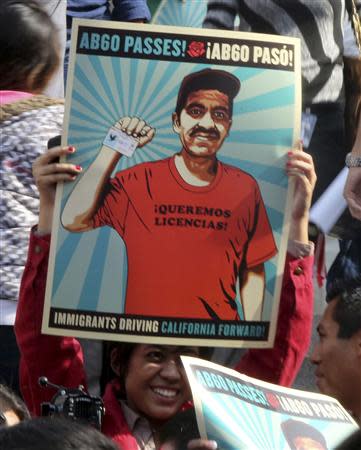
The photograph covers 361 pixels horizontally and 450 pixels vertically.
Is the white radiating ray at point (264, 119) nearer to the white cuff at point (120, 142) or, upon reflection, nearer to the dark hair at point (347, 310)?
the white cuff at point (120, 142)

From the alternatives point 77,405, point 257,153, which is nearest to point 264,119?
point 257,153

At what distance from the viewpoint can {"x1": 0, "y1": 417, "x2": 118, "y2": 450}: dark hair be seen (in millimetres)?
2402

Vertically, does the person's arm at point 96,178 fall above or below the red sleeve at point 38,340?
above

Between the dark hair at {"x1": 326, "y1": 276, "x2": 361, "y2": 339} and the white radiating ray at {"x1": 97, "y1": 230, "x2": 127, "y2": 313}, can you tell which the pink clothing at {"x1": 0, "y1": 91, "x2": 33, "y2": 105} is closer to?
the white radiating ray at {"x1": 97, "y1": 230, "x2": 127, "y2": 313}

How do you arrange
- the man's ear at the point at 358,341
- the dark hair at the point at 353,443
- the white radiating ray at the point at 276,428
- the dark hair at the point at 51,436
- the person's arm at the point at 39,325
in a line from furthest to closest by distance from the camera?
the man's ear at the point at 358,341 → the person's arm at the point at 39,325 → the white radiating ray at the point at 276,428 → the dark hair at the point at 51,436 → the dark hair at the point at 353,443

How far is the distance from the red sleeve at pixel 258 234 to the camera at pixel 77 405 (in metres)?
0.57

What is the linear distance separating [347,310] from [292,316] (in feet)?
0.97

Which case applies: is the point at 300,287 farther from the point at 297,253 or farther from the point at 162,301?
the point at 162,301

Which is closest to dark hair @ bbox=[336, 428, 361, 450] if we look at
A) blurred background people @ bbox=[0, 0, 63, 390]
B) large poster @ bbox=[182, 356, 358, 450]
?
large poster @ bbox=[182, 356, 358, 450]

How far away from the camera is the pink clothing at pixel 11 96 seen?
14.5ft

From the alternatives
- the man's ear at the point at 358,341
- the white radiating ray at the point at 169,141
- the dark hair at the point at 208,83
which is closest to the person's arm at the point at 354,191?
the man's ear at the point at 358,341

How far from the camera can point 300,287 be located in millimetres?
3955

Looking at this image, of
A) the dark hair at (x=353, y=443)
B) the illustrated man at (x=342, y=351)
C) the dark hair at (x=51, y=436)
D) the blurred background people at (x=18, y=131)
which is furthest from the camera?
the blurred background people at (x=18, y=131)

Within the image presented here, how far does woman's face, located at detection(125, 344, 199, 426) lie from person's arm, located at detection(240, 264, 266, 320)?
0.23 m
